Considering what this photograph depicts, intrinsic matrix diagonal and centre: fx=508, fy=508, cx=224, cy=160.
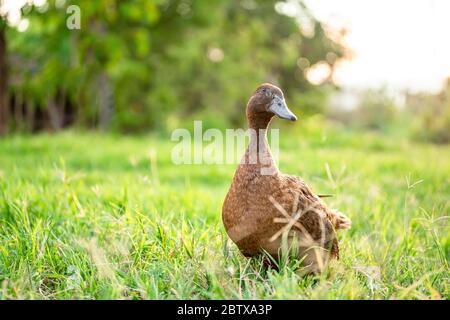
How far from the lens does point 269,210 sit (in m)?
2.20

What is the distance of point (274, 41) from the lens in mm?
14195

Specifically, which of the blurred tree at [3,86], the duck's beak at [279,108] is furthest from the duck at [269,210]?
the blurred tree at [3,86]

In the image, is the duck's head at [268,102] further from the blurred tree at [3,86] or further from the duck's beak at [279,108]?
the blurred tree at [3,86]

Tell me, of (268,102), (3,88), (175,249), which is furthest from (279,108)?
(3,88)

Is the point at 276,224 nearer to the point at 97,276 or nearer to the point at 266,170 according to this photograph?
the point at 266,170

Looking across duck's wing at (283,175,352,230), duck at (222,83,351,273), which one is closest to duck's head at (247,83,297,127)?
duck at (222,83,351,273)

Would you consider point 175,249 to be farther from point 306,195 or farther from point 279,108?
point 279,108

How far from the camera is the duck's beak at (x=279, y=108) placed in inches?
89.3

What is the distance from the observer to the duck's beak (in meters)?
2.27

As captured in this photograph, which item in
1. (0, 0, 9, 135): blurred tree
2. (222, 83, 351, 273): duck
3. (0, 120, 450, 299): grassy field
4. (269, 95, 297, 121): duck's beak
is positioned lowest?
(0, 120, 450, 299): grassy field

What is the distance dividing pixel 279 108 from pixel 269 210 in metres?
0.46

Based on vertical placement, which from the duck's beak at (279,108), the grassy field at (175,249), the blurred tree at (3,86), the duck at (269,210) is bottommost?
the grassy field at (175,249)

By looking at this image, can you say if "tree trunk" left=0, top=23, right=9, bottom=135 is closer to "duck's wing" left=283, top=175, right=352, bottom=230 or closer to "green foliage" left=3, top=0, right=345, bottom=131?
"green foliage" left=3, top=0, right=345, bottom=131
